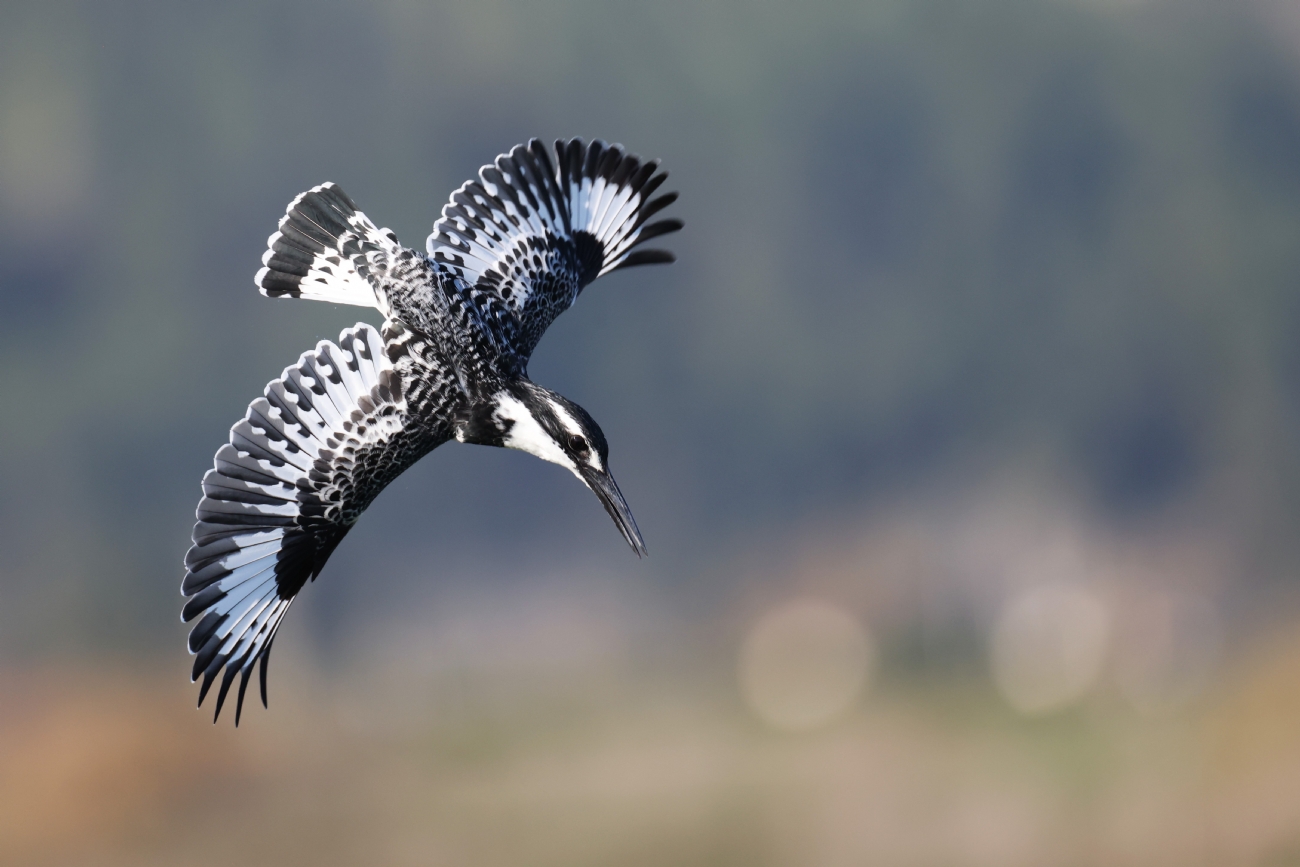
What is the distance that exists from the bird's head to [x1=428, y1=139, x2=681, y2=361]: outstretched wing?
0.58m

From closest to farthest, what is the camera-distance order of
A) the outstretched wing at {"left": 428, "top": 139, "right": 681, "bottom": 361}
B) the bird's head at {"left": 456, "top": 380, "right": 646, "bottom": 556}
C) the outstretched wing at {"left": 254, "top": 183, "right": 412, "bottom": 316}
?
the bird's head at {"left": 456, "top": 380, "right": 646, "bottom": 556}, the outstretched wing at {"left": 254, "top": 183, "right": 412, "bottom": 316}, the outstretched wing at {"left": 428, "top": 139, "right": 681, "bottom": 361}

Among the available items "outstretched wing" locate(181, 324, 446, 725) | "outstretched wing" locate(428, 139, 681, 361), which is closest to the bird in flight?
"outstretched wing" locate(181, 324, 446, 725)

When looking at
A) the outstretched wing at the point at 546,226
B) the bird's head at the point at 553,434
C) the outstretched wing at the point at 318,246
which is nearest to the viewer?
the bird's head at the point at 553,434

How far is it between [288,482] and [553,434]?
691mm

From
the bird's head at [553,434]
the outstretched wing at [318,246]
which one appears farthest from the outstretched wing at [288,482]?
the outstretched wing at [318,246]

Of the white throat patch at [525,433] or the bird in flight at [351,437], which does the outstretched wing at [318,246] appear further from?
the white throat patch at [525,433]

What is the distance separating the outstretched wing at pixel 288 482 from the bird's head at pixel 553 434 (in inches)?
7.2

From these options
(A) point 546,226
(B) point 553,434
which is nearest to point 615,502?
(B) point 553,434

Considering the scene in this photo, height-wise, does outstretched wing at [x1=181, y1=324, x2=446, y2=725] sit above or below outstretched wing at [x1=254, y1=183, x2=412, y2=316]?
below

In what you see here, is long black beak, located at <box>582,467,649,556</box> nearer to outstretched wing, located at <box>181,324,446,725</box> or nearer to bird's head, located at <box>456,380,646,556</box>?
bird's head, located at <box>456,380,646,556</box>

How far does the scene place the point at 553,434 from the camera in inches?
121

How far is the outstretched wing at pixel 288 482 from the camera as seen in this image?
3.11m

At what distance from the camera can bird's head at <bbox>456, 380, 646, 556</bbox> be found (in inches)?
120

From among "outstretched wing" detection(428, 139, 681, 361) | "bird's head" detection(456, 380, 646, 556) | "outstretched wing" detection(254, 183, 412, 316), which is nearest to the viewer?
"bird's head" detection(456, 380, 646, 556)
